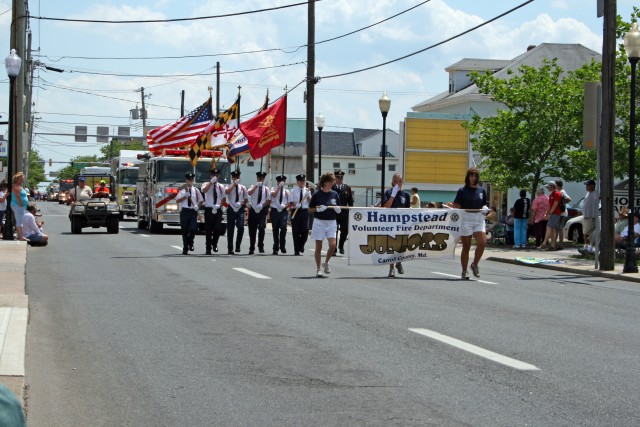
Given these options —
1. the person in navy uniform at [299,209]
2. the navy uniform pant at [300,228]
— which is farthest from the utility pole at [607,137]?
the navy uniform pant at [300,228]

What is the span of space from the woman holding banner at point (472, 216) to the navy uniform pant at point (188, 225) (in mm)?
7408

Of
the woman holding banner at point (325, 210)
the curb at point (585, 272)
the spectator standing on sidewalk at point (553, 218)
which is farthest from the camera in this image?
the spectator standing on sidewalk at point (553, 218)

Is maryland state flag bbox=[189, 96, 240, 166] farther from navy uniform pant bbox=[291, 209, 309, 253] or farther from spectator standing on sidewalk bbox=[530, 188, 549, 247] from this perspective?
spectator standing on sidewalk bbox=[530, 188, 549, 247]

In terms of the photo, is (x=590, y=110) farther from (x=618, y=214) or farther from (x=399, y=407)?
(x=399, y=407)

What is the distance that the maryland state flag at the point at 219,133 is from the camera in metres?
32.6

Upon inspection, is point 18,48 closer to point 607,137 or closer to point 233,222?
point 233,222

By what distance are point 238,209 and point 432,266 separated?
5086 mm

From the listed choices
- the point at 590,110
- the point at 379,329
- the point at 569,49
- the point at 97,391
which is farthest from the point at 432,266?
the point at 569,49

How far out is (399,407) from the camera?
7.04 meters

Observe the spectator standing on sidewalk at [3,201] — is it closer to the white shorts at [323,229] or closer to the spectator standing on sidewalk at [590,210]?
the white shorts at [323,229]

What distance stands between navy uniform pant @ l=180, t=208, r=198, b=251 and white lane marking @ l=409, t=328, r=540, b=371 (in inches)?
520

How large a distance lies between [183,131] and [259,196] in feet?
33.7

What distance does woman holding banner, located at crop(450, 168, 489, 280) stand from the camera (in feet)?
58.0

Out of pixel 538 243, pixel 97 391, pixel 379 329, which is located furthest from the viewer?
pixel 538 243
